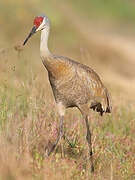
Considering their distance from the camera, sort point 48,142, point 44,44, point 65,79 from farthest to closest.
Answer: point 48,142 < point 65,79 < point 44,44

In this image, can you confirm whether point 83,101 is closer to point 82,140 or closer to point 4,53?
point 82,140

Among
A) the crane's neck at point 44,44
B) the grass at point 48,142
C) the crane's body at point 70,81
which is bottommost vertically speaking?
the grass at point 48,142

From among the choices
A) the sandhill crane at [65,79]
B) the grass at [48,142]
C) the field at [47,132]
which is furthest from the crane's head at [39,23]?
the grass at [48,142]

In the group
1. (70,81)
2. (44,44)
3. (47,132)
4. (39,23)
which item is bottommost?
(47,132)

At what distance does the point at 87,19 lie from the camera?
78.4 feet

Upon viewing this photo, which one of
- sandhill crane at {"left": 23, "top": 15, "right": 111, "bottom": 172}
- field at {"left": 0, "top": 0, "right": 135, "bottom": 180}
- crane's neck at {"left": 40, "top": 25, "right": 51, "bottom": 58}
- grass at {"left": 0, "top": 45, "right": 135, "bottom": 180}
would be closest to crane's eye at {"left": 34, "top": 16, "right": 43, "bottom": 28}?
sandhill crane at {"left": 23, "top": 15, "right": 111, "bottom": 172}

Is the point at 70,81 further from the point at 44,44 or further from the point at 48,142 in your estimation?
the point at 48,142

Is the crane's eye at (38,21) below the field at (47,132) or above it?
above

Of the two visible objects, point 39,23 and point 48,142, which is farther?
point 48,142

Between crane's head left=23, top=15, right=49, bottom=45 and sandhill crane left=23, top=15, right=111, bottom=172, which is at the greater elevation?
crane's head left=23, top=15, right=49, bottom=45

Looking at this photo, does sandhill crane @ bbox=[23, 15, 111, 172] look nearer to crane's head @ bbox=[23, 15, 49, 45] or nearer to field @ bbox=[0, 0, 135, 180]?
crane's head @ bbox=[23, 15, 49, 45]

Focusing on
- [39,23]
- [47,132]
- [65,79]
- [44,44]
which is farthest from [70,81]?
[39,23]

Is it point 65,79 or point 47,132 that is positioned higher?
point 65,79

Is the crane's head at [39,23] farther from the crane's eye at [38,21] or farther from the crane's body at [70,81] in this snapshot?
the crane's body at [70,81]
